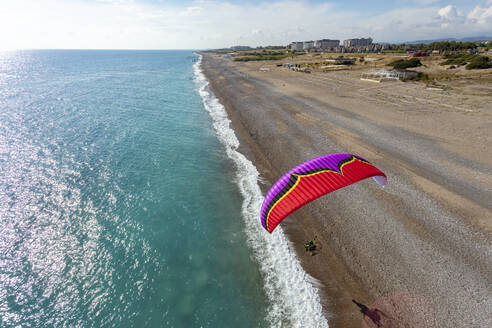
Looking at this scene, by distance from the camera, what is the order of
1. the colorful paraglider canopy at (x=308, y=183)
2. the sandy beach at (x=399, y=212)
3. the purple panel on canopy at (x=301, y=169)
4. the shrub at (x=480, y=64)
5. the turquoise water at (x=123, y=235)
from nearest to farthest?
the colorful paraglider canopy at (x=308, y=183)
the purple panel on canopy at (x=301, y=169)
the sandy beach at (x=399, y=212)
the turquoise water at (x=123, y=235)
the shrub at (x=480, y=64)

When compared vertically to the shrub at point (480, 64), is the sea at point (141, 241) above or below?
below

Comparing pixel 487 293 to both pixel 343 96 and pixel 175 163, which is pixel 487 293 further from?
pixel 343 96

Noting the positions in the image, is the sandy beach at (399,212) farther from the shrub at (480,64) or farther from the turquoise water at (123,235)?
the shrub at (480,64)

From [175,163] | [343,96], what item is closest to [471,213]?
[175,163]

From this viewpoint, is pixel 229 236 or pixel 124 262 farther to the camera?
pixel 229 236

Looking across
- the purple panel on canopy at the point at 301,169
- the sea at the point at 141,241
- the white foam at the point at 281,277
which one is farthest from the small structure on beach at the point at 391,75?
the purple panel on canopy at the point at 301,169

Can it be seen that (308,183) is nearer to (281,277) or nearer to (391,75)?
(281,277)
